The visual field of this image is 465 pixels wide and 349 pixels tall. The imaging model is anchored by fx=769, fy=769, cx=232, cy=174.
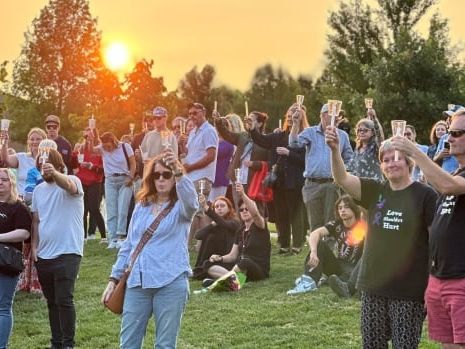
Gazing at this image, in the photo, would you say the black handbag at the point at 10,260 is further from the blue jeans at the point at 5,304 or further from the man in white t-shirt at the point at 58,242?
the man in white t-shirt at the point at 58,242

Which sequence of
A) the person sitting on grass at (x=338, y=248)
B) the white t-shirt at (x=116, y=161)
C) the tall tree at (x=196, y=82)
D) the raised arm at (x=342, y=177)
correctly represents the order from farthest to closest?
the tall tree at (x=196, y=82) < the white t-shirt at (x=116, y=161) < the person sitting on grass at (x=338, y=248) < the raised arm at (x=342, y=177)

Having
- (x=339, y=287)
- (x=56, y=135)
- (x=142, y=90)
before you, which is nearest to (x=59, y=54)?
(x=142, y=90)

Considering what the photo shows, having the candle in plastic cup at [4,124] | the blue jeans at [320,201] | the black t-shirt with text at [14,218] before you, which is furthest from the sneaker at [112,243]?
the black t-shirt with text at [14,218]

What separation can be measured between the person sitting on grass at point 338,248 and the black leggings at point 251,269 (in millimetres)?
840

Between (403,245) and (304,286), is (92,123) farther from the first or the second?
(403,245)

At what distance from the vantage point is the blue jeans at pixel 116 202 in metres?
13.3

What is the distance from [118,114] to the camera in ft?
157

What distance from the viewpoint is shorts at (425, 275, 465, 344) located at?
4.50m

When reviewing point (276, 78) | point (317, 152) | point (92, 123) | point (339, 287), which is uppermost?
point (276, 78)

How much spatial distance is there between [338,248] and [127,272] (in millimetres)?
4342

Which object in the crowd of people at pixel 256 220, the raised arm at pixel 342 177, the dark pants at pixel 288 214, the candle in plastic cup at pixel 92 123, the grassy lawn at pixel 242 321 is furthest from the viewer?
the candle in plastic cup at pixel 92 123

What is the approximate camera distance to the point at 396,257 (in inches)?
195

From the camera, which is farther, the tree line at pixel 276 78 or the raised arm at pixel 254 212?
the tree line at pixel 276 78

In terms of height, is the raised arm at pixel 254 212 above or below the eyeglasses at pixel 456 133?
below
